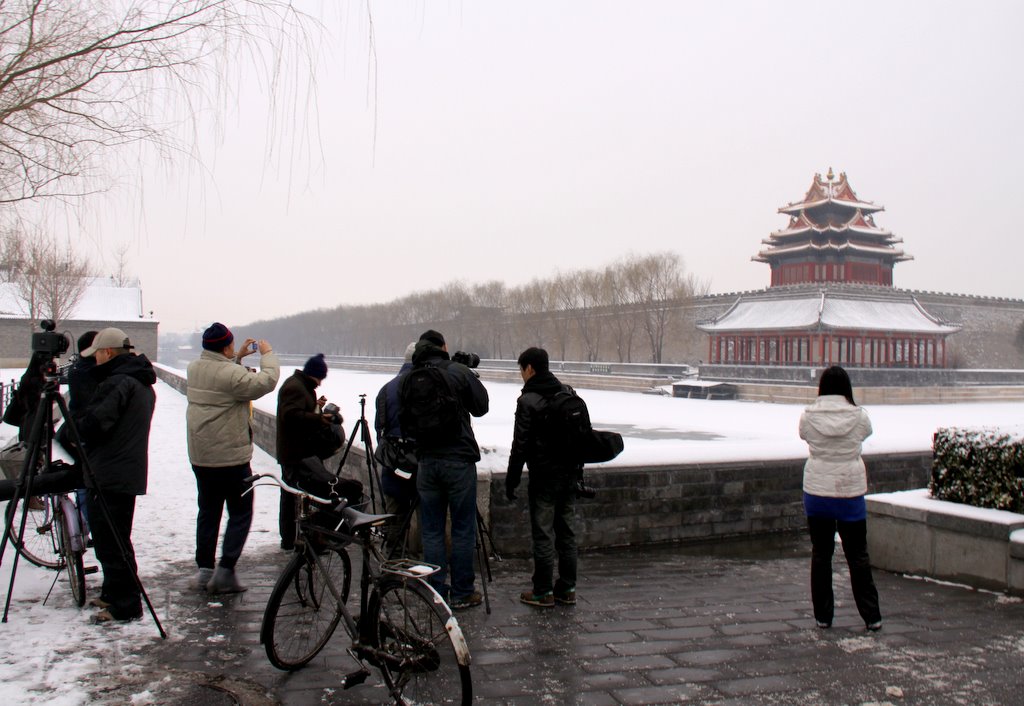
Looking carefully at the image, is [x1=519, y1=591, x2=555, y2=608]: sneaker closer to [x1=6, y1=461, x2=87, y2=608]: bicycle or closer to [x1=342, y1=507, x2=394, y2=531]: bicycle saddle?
[x1=342, y1=507, x2=394, y2=531]: bicycle saddle

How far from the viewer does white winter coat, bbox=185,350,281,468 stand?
492 centimetres

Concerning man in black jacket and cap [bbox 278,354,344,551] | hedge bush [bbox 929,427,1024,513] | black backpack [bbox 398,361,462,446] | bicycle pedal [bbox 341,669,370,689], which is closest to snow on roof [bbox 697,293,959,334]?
hedge bush [bbox 929,427,1024,513]

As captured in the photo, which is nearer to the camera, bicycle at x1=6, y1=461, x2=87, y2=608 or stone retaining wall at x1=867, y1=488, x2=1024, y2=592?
bicycle at x1=6, y1=461, x2=87, y2=608

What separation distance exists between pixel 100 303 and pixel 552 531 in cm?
6554

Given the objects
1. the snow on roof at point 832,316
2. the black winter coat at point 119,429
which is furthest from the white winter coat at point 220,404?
the snow on roof at point 832,316

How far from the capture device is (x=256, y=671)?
3.74 metres

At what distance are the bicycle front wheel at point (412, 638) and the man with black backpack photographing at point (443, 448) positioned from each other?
4.19 ft

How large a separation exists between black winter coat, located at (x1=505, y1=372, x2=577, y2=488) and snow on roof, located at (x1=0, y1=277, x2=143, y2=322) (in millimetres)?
59032

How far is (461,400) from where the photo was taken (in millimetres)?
4754

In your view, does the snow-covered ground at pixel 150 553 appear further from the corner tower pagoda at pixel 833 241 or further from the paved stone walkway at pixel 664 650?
the corner tower pagoda at pixel 833 241

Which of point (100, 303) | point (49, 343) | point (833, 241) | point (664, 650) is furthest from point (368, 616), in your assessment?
point (100, 303)

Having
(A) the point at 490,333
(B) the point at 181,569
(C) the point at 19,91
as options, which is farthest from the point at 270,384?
(A) the point at 490,333

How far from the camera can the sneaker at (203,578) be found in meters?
5.07

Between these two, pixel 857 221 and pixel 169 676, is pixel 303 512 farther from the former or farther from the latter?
pixel 857 221
